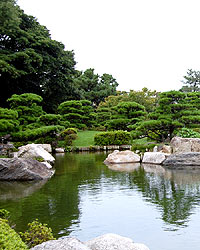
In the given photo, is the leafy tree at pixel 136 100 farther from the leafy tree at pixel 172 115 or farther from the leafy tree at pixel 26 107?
the leafy tree at pixel 172 115

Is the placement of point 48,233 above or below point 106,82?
below

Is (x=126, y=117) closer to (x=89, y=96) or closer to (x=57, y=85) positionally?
(x=57, y=85)

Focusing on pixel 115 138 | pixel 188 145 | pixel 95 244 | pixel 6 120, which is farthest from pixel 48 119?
pixel 95 244

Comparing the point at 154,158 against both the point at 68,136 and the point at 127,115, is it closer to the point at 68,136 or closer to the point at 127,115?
the point at 68,136

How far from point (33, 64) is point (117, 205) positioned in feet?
71.5

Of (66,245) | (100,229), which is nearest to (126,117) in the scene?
(100,229)

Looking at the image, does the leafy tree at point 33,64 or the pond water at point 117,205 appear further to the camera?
the leafy tree at point 33,64

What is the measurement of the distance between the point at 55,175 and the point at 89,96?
3190 cm

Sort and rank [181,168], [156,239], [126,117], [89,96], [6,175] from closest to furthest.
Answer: [156,239] → [6,175] → [181,168] → [126,117] → [89,96]

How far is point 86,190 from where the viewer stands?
25.5ft

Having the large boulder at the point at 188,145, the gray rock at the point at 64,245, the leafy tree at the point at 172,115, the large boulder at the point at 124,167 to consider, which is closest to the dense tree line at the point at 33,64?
the leafy tree at the point at 172,115

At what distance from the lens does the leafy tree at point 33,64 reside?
80.0ft

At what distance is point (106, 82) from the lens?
1779 inches

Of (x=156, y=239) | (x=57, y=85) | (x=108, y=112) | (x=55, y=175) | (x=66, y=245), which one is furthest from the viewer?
(x=108, y=112)
